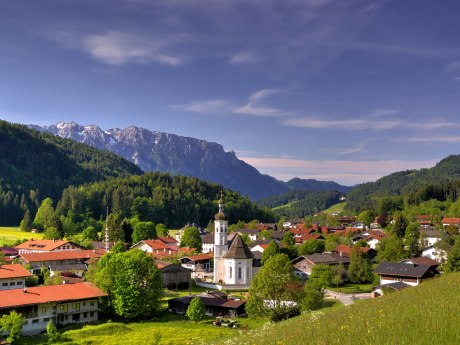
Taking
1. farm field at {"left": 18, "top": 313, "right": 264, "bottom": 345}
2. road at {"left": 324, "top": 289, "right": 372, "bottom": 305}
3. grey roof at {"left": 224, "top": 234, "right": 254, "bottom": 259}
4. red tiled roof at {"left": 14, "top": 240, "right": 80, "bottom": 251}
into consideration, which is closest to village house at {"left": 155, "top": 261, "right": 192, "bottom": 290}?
grey roof at {"left": 224, "top": 234, "right": 254, "bottom": 259}

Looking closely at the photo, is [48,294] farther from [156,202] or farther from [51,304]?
[156,202]

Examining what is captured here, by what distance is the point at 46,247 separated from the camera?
75.9 m

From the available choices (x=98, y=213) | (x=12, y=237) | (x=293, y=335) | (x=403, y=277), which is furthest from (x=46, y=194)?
(x=293, y=335)

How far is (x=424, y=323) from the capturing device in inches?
472

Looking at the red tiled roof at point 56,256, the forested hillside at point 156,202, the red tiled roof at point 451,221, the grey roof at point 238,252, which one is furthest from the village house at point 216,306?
the red tiled roof at point 451,221

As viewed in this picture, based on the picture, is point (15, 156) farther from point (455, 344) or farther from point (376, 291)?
point (455, 344)

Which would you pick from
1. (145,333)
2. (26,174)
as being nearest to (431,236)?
(145,333)

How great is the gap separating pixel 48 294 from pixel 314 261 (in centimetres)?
3736

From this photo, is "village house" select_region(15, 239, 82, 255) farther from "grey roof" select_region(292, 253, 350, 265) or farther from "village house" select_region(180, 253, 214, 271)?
"grey roof" select_region(292, 253, 350, 265)

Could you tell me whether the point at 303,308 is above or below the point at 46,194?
below

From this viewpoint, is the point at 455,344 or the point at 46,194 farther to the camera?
the point at 46,194

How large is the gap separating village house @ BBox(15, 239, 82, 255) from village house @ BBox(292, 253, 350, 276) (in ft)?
119

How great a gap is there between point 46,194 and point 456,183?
144m

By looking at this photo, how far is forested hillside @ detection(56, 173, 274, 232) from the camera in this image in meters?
129
